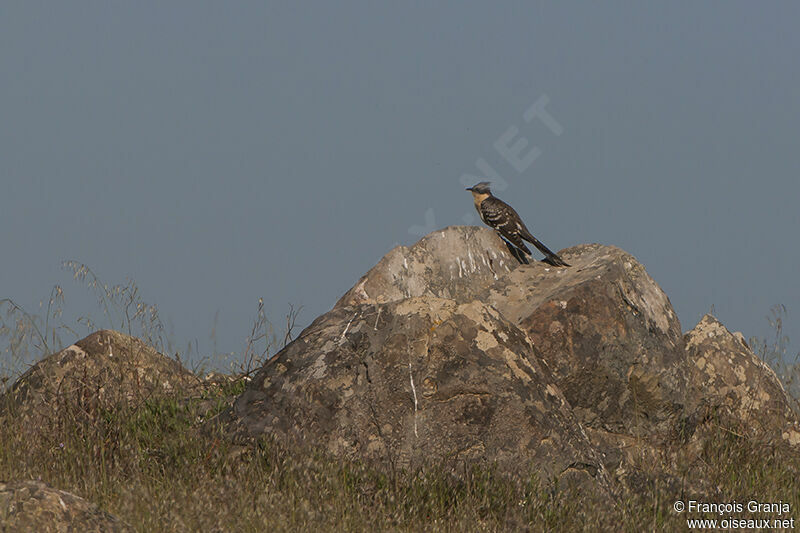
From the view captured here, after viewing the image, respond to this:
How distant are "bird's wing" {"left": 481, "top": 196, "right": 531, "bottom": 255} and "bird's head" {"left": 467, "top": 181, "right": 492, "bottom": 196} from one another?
0.37 meters

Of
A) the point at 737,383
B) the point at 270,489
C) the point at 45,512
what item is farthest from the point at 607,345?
the point at 45,512

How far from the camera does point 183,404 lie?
244 inches

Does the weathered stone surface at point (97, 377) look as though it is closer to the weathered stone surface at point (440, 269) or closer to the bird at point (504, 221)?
the weathered stone surface at point (440, 269)

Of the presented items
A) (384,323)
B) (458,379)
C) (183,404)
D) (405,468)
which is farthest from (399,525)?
(183,404)

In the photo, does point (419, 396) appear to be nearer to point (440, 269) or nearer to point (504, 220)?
point (440, 269)

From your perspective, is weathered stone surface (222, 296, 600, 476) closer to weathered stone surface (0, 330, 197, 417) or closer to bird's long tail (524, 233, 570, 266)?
weathered stone surface (0, 330, 197, 417)

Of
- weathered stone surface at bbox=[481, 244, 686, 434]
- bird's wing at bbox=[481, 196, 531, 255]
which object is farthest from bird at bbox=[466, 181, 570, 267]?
weathered stone surface at bbox=[481, 244, 686, 434]

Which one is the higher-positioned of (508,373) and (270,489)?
(508,373)

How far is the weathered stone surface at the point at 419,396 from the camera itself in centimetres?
502

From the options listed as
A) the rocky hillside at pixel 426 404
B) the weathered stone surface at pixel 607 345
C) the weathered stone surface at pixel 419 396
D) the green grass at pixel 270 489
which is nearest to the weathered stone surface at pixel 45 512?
the rocky hillside at pixel 426 404

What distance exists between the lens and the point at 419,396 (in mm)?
5109

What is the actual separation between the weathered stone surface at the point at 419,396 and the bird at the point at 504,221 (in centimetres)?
268

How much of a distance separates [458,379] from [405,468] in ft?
2.09

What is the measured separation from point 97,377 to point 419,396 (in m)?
2.61
